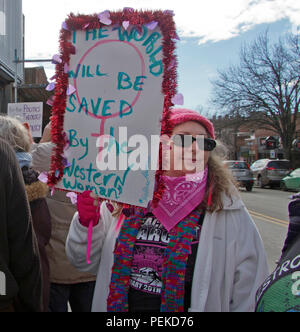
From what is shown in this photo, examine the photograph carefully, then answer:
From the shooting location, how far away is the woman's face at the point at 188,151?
1.77 meters

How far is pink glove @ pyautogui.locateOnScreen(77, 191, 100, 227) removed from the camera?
5.27ft

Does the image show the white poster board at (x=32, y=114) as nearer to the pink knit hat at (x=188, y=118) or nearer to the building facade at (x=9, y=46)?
the building facade at (x=9, y=46)

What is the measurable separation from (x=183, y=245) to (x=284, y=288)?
2.04ft

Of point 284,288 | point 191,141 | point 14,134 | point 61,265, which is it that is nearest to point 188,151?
point 191,141

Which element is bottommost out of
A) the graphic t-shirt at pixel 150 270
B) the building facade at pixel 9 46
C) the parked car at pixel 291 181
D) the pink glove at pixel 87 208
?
the parked car at pixel 291 181

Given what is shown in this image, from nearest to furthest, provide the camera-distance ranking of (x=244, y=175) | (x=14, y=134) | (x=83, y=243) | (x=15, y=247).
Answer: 1. (x=15, y=247)
2. (x=83, y=243)
3. (x=14, y=134)
4. (x=244, y=175)

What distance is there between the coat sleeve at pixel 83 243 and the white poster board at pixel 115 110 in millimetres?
223

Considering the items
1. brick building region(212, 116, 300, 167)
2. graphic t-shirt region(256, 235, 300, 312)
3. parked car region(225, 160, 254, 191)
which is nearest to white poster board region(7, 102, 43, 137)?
graphic t-shirt region(256, 235, 300, 312)

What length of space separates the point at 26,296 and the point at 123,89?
108 centimetres

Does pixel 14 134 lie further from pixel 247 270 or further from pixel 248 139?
pixel 248 139

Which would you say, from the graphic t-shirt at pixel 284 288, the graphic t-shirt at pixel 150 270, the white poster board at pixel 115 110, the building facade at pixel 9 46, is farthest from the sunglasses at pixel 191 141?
the building facade at pixel 9 46

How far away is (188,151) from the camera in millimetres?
1765
